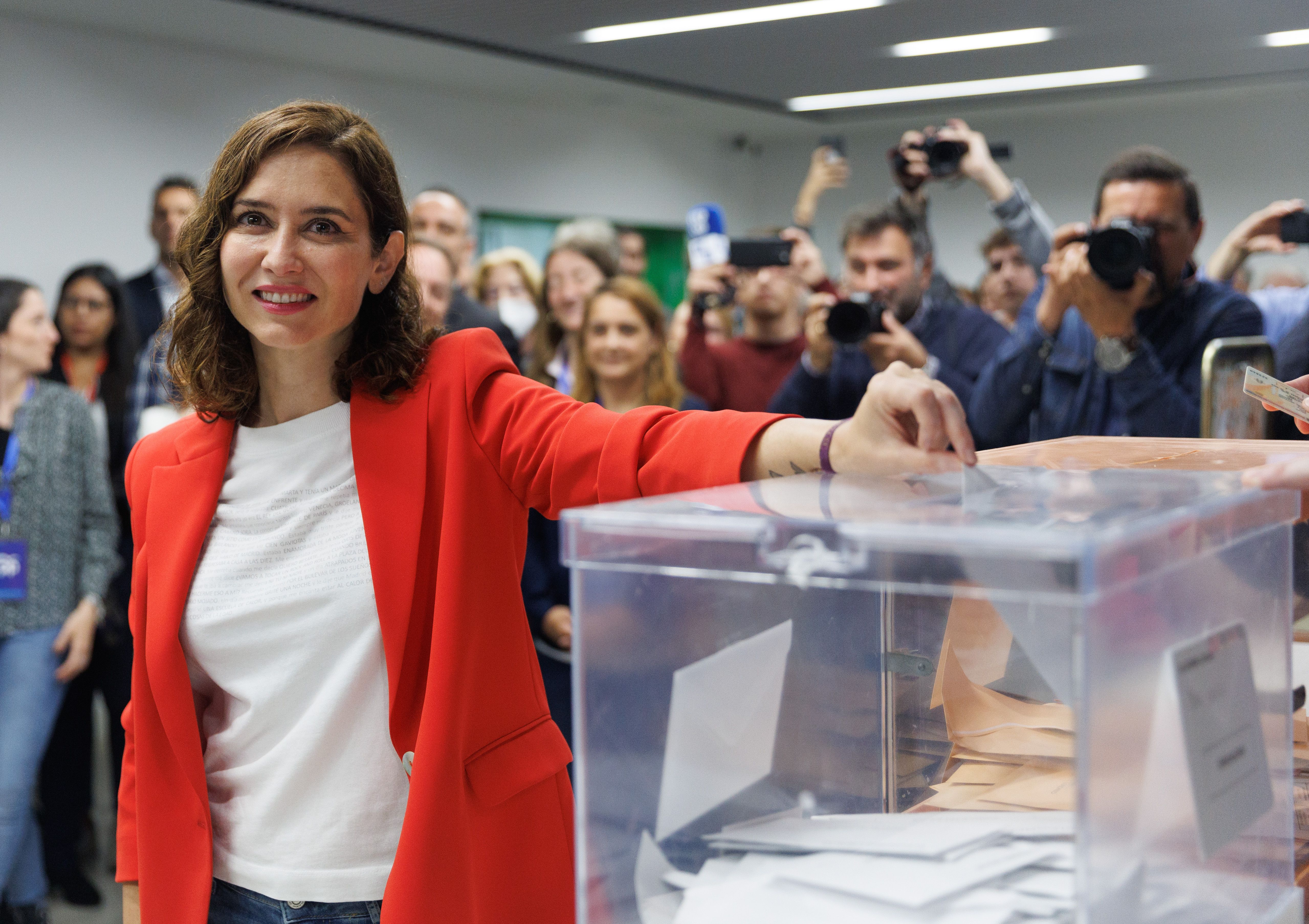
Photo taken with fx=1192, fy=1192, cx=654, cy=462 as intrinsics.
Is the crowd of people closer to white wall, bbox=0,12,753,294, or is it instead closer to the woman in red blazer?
the woman in red blazer

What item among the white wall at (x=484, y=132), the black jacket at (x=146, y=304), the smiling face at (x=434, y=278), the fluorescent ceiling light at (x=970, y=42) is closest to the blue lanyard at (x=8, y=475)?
the smiling face at (x=434, y=278)

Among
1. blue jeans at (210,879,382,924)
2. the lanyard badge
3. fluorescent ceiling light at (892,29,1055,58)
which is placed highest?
fluorescent ceiling light at (892,29,1055,58)

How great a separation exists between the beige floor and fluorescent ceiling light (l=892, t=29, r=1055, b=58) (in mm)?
4202

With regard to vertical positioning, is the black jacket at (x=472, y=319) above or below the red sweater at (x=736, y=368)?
above

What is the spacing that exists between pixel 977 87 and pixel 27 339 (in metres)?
5.47

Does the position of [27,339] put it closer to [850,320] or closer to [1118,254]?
[850,320]

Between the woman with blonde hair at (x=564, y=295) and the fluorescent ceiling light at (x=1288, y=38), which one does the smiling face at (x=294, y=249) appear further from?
the fluorescent ceiling light at (x=1288, y=38)

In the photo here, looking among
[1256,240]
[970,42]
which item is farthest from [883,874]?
[970,42]

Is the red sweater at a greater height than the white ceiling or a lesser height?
lesser

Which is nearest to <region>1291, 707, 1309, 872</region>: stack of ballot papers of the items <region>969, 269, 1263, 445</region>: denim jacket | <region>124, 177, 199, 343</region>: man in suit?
<region>969, 269, 1263, 445</region>: denim jacket

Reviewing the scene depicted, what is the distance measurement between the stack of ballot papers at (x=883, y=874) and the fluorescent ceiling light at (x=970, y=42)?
15.8ft

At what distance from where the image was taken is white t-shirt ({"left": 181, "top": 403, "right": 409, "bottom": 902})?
3.02ft

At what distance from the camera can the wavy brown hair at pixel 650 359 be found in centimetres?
233

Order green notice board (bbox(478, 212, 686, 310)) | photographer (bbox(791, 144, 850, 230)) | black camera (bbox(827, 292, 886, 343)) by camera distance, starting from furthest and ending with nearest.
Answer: green notice board (bbox(478, 212, 686, 310)) < photographer (bbox(791, 144, 850, 230)) < black camera (bbox(827, 292, 886, 343))
